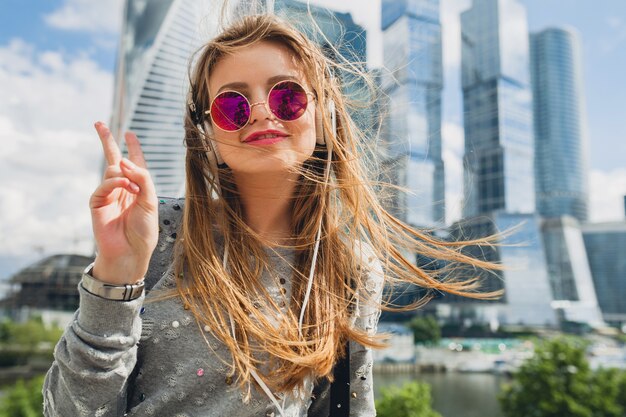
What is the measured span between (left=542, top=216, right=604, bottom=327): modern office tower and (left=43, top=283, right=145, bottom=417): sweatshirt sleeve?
60.8 metres

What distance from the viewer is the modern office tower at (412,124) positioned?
53.2 inches

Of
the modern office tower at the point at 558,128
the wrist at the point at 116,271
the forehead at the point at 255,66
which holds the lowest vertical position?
the wrist at the point at 116,271

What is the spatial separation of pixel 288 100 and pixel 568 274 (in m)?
64.1

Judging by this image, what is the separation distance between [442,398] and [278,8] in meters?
37.0

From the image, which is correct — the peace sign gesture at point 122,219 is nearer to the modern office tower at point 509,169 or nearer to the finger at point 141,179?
the finger at point 141,179

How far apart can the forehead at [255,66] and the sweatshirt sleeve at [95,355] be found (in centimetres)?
48

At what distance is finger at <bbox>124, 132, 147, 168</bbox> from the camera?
A: 87 cm

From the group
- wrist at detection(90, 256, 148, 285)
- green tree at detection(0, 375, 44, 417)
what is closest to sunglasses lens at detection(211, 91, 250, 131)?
wrist at detection(90, 256, 148, 285)

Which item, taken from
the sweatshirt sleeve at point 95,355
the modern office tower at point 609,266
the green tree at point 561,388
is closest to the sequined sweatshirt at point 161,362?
the sweatshirt sleeve at point 95,355

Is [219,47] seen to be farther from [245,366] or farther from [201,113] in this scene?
[245,366]

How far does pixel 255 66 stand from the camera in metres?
1.06

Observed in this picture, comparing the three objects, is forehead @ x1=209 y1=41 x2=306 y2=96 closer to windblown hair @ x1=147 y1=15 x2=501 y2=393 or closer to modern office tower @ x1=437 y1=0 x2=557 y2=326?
windblown hair @ x1=147 y1=15 x2=501 y2=393

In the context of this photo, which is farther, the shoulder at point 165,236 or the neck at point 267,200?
the neck at point 267,200

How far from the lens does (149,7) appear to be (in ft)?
118
